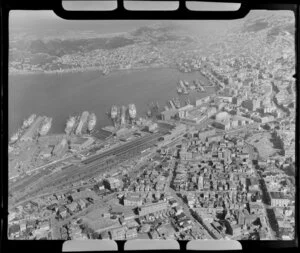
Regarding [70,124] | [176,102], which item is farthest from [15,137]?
[176,102]

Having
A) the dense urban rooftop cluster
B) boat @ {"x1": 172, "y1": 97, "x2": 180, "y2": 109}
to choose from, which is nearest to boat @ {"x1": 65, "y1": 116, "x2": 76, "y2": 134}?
the dense urban rooftop cluster

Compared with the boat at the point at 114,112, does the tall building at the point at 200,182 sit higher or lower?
lower

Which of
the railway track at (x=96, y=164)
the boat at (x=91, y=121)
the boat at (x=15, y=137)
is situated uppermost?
the boat at (x=91, y=121)

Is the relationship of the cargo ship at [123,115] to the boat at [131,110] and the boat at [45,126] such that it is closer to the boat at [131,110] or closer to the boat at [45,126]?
the boat at [131,110]

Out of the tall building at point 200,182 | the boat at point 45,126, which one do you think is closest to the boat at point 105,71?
the boat at point 45,126

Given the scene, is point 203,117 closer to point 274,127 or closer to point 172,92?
point 172,92
